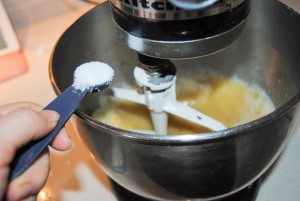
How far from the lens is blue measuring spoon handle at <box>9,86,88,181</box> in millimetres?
371

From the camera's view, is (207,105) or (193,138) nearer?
(193,138)

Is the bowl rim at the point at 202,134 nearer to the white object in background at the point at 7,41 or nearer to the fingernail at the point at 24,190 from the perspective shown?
the fingernail at the point at 24,190

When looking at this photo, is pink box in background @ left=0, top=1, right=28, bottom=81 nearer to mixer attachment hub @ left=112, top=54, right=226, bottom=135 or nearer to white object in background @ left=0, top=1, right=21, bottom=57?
white object in background @ left=0, top=1, right=21, bottom=57

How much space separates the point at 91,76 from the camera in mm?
478

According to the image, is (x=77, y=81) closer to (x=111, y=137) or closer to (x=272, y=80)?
(x=111, y=137)

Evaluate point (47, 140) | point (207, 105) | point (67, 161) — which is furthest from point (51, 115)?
point (207, 105)

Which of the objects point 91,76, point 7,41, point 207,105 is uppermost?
point 91,76

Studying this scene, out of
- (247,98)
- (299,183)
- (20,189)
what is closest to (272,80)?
(247,98)

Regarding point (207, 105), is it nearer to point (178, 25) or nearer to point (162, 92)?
point (162, 92)

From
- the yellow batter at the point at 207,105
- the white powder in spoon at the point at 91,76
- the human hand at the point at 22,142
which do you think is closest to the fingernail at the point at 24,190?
→ the human hand at the point at 22,142

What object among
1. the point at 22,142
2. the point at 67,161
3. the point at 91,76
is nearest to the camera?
the point at 22,142

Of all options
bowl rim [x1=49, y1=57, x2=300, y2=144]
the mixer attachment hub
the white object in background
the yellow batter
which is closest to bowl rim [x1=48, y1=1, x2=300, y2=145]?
bowl rim [x1=49, y1=57, x2=300, y2=144]

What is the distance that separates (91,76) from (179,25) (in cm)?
14

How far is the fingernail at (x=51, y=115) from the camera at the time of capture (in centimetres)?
39
